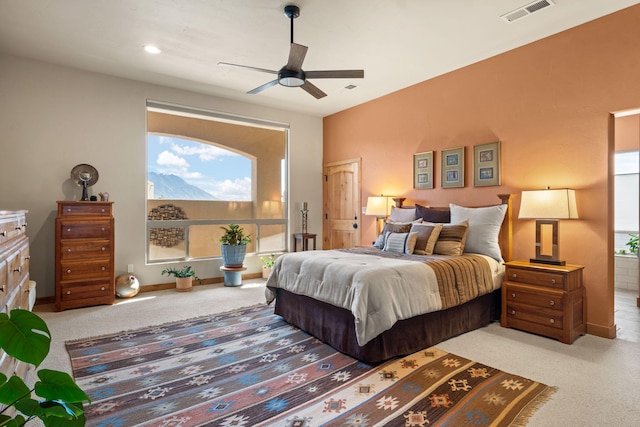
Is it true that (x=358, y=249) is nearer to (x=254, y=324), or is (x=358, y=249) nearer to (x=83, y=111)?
(x=254, y=324)

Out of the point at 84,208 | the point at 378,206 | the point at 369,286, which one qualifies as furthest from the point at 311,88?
the point at 84,208

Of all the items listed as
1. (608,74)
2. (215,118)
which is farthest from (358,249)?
(215,118)

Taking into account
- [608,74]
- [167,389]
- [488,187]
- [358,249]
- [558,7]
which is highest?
[558,7]

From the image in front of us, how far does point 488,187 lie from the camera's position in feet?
13.6

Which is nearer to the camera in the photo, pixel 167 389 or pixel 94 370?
pixel 167 389

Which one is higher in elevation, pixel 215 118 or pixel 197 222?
pixel 215 118

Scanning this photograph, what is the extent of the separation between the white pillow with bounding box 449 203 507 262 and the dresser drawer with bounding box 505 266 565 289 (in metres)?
0.28

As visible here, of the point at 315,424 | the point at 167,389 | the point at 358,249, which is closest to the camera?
the point at 315,424

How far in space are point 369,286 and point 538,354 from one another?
154 centimetres

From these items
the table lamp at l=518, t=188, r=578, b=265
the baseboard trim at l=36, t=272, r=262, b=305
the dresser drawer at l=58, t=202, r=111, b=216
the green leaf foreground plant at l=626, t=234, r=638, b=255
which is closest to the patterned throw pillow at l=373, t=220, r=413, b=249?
the table lamp at l=518, t=188, r=578, b=265

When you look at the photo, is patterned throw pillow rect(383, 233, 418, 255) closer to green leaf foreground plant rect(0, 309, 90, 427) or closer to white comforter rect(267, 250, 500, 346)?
white comforter rect(267, 250, 500, 346)

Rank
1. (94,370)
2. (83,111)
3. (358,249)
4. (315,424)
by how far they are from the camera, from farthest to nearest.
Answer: (83,111) → (358,249) → (94,370) → (315,424)

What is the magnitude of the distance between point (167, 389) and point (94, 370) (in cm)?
70

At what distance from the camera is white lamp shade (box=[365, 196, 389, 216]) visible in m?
5.14
